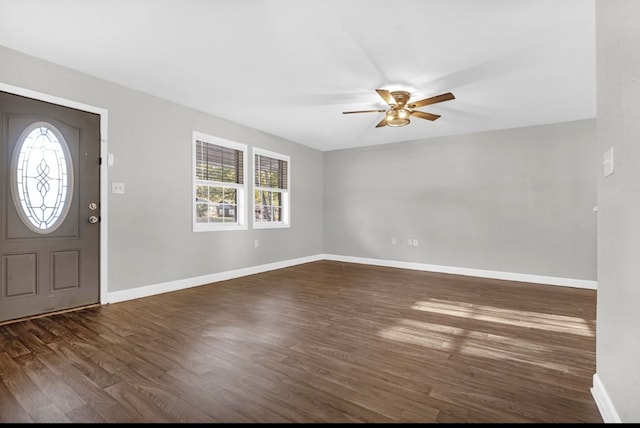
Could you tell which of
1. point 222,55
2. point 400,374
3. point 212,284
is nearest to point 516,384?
point 400,374

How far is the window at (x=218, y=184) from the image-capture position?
4461 mm

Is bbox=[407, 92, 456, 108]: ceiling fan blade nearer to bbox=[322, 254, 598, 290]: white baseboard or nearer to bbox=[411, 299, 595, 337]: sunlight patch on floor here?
bbox=[411, 299, 595, 337]: sunlight patch on floor

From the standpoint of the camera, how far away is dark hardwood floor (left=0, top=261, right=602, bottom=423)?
5.07ft

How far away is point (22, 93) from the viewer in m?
2.86

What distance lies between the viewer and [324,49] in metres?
2.70

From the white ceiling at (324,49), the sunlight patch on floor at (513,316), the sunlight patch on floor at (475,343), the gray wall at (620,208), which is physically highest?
the white ceiling at (324,49)

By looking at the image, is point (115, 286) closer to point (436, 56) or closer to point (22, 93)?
point (22, 93)

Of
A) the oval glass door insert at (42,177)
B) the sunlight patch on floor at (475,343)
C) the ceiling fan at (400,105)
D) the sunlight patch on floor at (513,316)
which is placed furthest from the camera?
the ceiling fan at (400,105)

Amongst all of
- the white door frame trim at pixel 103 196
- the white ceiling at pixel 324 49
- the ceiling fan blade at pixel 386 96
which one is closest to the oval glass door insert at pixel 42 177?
the white door frame trim at pixel 103 196

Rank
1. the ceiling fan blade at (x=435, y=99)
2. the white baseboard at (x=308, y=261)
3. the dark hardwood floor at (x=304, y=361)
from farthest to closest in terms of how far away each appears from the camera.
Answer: the white baseboard at (x=308, y=261) → the ceiling fan blade at (x=435, y=99) → the dark hardwood floor at (x=304, y=361)

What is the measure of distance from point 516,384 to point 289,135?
4932mm

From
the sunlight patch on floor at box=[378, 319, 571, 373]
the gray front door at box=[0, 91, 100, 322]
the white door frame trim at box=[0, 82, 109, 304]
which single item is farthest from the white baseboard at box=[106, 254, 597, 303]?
the sunlight patch on floor at box=[378, 319, 571, 373]

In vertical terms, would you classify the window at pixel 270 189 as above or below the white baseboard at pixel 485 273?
above

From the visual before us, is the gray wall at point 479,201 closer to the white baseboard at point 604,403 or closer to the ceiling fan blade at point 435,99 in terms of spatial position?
the ceiling fan blade at point 435,99
